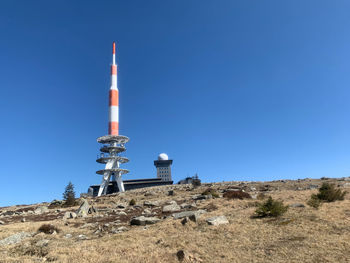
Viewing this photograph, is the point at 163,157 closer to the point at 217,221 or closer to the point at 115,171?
the point at 115,171

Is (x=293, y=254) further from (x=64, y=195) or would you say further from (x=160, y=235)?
(x=64, y=195)

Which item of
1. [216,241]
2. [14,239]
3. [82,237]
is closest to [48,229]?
[14,239]

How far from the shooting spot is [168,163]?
12444 cm

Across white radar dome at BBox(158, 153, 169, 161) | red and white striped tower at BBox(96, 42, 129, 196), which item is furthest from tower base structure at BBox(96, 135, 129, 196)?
white radar dome at BBox(158, 153, 169, 161)

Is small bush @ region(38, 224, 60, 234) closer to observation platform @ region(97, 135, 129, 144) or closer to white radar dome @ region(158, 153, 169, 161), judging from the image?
observation platform @ region(97, 135, 129, 144)

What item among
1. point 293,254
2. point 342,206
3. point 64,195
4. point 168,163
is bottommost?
point 293,254

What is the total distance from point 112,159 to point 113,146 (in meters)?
4.57

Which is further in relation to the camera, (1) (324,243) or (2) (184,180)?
(2) (184,180)

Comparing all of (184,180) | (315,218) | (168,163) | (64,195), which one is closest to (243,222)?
(315,218)

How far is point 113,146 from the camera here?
76812 mm

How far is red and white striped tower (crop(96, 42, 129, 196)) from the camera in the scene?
74375 millimetres

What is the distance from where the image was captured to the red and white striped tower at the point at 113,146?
244 feet

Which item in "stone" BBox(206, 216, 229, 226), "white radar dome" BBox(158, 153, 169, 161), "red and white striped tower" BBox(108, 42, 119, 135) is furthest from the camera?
"white radar dome" BBox(158, 153, 169, 161)

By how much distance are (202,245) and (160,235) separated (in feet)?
9.87
